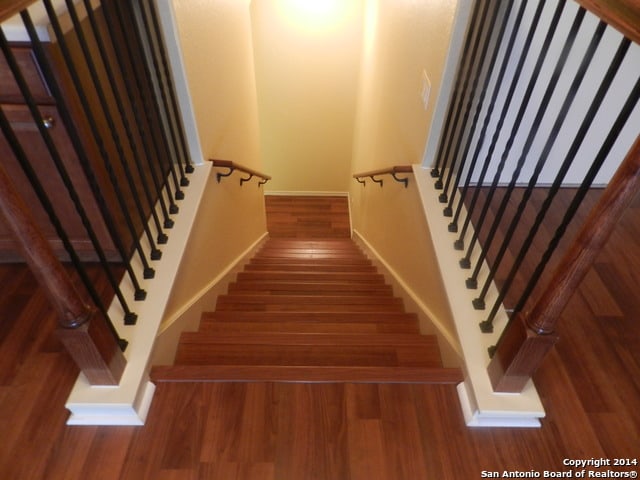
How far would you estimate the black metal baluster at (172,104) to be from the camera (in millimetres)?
1801

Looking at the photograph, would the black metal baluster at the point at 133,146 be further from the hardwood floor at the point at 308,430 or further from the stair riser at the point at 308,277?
the stair riser at the point at 308,277

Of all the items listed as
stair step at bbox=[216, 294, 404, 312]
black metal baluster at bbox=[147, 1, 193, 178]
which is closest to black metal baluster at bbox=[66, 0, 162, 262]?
black metal baluster at bbox=[147, 1, 193, 178]

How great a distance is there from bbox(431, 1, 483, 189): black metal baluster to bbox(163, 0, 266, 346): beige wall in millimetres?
1187

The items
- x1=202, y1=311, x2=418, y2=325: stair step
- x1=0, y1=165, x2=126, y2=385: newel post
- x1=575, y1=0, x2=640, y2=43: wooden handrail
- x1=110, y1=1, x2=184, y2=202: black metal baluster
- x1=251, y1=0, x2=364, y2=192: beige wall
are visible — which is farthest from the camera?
x1=251, y1=0, x2=364, y2=192: beige wall

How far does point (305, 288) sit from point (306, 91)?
12.3 feet

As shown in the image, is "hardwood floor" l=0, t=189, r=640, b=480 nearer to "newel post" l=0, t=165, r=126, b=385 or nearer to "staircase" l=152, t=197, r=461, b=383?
"staircase" l=152, t=197, r=461, b=383

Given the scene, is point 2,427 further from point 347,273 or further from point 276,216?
point 276,216

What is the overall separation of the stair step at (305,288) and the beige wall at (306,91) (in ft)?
11.5

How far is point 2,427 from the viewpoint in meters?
1.29

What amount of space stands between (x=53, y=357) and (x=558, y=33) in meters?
2.35

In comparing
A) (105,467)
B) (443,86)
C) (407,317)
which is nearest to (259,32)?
(443,86)

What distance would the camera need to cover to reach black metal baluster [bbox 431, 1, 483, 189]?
172 cm

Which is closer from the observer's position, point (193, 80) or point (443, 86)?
point (443, 86)

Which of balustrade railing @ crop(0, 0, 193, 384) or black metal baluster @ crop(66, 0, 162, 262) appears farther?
black metal baluster @ crop(66, 0, 162, 262)
